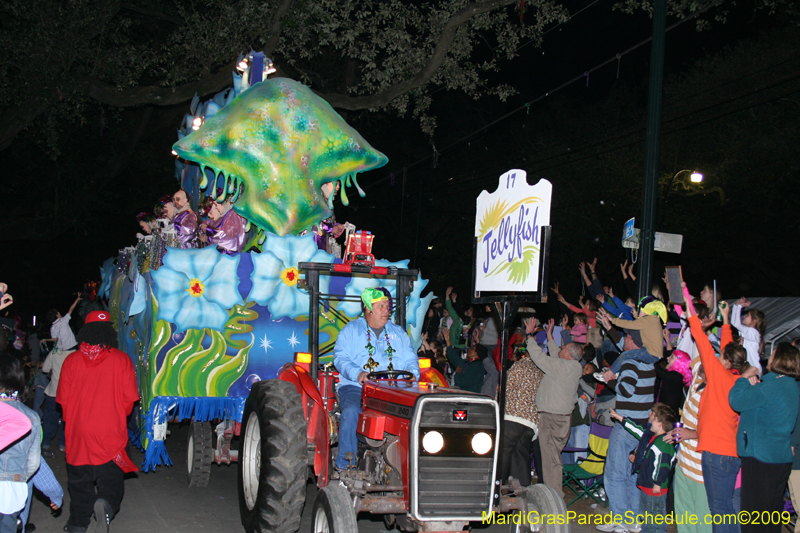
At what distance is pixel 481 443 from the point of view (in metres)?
4.24

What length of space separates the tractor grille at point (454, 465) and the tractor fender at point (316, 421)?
1.20 metres

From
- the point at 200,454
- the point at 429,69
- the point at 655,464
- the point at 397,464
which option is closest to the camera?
the point at 397,464

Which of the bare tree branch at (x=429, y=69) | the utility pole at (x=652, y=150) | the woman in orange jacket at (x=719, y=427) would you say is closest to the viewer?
the woman in orange jacket at (x=719, y=427)

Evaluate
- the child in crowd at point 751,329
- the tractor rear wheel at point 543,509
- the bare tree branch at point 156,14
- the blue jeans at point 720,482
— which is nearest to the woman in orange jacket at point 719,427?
the blue jeans at point 720,482

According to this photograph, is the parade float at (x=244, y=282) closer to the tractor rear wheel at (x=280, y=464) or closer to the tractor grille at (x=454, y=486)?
the tractor rear wheel at (x=280, y=464)

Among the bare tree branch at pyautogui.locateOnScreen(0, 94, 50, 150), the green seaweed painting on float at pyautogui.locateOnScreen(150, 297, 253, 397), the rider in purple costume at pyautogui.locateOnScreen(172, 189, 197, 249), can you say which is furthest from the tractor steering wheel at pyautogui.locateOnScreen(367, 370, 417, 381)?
the bare tree branch at pyautogui.locateOnScreen(0, 94, 50, 150)

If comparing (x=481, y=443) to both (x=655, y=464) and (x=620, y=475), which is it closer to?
(x=655, y=464)

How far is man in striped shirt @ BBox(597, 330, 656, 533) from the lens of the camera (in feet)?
20.9

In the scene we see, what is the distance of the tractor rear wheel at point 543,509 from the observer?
158 inches

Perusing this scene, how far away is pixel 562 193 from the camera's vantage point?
24.1 m

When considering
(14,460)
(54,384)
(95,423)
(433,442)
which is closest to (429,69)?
(54,384)

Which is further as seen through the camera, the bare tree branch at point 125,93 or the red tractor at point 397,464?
the bare tree branch at point 125,93

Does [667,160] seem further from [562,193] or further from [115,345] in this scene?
[115,345]

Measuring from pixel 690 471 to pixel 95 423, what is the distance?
486 cm
